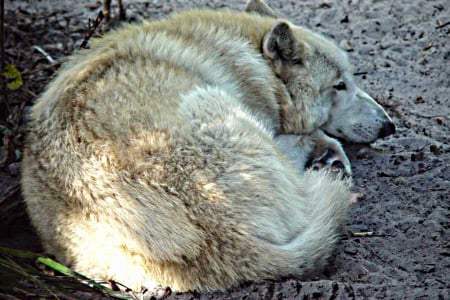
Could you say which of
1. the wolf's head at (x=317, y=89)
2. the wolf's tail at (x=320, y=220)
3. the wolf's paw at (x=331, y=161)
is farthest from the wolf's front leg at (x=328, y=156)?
the wolf's tail at (x=320, y=220)

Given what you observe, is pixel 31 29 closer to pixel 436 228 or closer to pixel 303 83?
pixel 303 83

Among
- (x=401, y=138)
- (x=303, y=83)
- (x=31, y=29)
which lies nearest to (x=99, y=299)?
(x=303, y=83)

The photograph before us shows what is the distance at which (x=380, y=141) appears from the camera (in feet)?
19.9

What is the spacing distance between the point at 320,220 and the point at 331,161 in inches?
47.3

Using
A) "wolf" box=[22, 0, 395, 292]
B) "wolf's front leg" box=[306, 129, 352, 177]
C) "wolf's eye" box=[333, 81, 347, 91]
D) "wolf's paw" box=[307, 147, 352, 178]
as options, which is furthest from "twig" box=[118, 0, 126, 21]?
"wolf's paw" box=[307, 147, 352, 178]

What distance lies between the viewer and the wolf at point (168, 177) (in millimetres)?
3986

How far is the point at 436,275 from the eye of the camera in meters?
4.18

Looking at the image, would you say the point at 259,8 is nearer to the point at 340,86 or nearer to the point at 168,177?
the point at 340,86

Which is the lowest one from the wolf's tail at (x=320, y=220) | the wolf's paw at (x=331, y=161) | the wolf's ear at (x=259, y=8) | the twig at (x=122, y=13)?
the twig at (x=122, y=13)

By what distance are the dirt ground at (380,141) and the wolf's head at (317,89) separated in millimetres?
220

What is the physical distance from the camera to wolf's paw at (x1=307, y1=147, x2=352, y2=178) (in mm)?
5453

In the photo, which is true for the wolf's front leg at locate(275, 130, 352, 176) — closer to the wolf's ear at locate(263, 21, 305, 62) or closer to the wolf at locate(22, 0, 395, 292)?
the wolf at locate(22, 0, 395, 292)

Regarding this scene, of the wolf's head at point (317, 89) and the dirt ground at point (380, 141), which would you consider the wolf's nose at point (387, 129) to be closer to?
the wolf's head at point (317, 89)

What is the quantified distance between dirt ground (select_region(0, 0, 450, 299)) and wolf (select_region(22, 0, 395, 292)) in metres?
0.25
